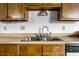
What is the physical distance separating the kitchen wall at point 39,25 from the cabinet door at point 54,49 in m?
0.79

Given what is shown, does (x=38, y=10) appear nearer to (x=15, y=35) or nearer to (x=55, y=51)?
(x=15, y=35)

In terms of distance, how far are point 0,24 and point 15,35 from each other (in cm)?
43

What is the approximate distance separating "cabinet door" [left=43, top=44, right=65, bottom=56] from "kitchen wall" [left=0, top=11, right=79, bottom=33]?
79 cm

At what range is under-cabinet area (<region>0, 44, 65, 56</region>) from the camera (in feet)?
10.1

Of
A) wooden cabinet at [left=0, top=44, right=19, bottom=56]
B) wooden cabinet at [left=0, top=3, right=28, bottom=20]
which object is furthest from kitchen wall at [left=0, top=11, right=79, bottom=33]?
wooden cabinet at [left=0, top=44, right=19, bottom=56]

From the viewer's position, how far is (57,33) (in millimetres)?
3812

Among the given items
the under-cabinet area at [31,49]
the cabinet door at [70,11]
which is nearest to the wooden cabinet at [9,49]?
the under-cabinet area at [31,49]

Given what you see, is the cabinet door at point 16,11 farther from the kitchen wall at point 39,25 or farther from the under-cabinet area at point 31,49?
the under-cabinet area at point 31,49

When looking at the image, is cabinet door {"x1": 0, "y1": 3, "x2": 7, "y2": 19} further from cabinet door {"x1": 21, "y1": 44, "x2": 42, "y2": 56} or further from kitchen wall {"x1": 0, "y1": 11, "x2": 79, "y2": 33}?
cabinet door {"x1": 21, "y1": 44, "x2": 42, "y2": 56}

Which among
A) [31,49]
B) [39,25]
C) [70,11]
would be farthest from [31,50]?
[70,11]

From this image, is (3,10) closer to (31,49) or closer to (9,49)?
(9,49)

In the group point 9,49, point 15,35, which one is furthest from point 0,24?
point 9,49

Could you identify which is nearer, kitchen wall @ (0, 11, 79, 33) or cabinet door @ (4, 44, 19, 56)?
cabinet door @ (4, 44, 19, 56)

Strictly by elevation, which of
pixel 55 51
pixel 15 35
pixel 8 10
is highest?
pixel 8 10
